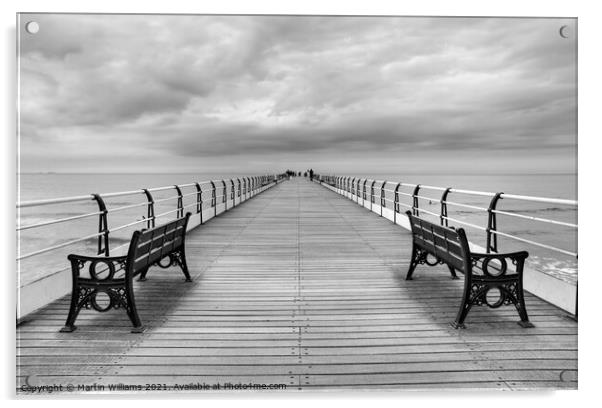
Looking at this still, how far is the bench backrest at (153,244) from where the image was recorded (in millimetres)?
3552

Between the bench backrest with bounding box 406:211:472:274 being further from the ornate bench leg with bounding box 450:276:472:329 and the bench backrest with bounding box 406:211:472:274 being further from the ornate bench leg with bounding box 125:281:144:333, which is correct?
the ornate bench leg with bounding box 125:281:144:333

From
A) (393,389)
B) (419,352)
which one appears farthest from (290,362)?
(419,352)

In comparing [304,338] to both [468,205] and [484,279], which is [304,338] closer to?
[484,279]

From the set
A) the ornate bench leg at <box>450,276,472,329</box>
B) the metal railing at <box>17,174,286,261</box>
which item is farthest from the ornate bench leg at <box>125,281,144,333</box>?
the ornate bench leg at <box>450,276,472,329</box>

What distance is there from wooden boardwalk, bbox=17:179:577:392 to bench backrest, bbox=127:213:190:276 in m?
0.46

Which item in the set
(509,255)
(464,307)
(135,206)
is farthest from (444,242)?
(135,206)

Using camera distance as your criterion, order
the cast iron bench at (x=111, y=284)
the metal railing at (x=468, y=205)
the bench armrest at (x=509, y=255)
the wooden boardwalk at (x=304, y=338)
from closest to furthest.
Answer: the wooden boardwalk at (x=304, y=338), the cast iron bench at (x=111, y=284), the bench armrest at (x=509, y=255), the metal railing at (x=468, y=205)

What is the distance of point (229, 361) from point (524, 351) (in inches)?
86.1

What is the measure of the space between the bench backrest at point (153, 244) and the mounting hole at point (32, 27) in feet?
6.17

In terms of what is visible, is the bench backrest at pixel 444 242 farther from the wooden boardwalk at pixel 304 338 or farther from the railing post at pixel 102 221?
the railing post at pixel 102 221

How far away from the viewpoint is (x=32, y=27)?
11.4 ft

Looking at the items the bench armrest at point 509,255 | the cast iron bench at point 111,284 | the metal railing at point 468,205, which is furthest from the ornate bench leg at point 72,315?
the metal railing at point 468,205

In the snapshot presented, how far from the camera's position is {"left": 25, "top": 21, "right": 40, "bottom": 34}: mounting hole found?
136 inches

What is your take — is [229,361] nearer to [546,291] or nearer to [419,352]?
[419,352]
